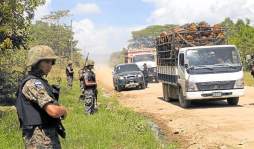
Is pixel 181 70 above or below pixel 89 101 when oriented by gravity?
above

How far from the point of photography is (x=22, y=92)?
15.0 ft

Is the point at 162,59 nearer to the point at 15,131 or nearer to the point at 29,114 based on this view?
the point at 15,131

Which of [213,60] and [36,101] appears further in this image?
[213,60]

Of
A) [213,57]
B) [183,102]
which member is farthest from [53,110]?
[183,102]

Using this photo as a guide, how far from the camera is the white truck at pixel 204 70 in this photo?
1675cm

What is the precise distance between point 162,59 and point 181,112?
5.31 metres

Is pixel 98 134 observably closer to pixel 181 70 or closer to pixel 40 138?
pixel 40 138

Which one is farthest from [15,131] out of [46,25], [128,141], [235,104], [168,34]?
[46,25]

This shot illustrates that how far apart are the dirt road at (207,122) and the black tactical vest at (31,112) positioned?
597 cm

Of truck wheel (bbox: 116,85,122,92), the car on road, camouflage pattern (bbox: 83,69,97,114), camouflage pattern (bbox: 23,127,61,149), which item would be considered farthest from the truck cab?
truck wheel (bbox: 116,85,122,92)

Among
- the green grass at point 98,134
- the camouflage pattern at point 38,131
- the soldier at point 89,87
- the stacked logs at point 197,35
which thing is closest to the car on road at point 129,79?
the stacked logs at point 197,35

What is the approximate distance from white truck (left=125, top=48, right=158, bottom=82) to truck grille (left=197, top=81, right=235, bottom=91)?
1988 cm

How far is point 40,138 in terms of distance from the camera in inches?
183

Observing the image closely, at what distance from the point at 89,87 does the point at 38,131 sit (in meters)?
10.3
